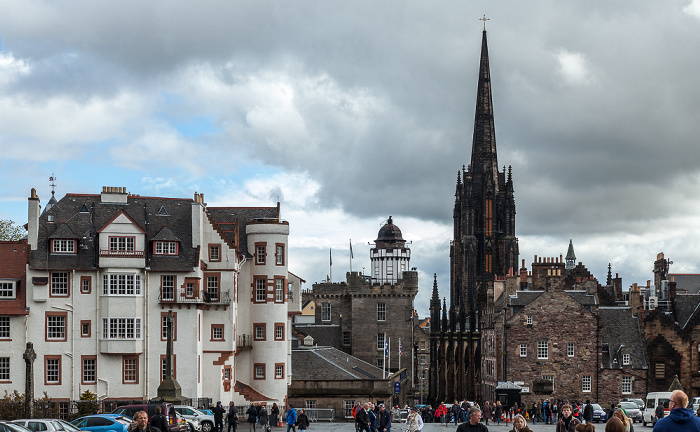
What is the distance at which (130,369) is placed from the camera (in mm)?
57531

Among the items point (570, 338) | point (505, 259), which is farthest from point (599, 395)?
point (505, 259)

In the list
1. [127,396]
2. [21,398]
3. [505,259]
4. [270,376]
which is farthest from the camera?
[505,259]

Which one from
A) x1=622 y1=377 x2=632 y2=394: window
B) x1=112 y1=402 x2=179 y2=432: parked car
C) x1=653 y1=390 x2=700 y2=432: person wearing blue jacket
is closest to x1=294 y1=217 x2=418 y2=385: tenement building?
x1=622 y1=377 x2=632 y2=394: window

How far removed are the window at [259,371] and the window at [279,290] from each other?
4.18m

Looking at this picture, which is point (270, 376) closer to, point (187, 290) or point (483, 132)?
point (187, 290)

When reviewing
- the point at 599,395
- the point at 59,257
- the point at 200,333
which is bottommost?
the point at 599,395

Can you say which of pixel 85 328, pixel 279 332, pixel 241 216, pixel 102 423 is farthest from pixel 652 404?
pixel 102 423

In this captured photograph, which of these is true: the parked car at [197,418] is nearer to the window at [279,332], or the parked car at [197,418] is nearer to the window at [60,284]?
the window at [60,284]

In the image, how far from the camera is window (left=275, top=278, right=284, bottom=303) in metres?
65.0

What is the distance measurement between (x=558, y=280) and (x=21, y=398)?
45829 mm

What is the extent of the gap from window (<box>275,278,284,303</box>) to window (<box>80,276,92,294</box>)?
12.4 m

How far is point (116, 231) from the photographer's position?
192ft

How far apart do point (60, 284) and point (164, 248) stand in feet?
20.1

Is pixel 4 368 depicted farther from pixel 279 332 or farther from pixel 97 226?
pixel 279 332
